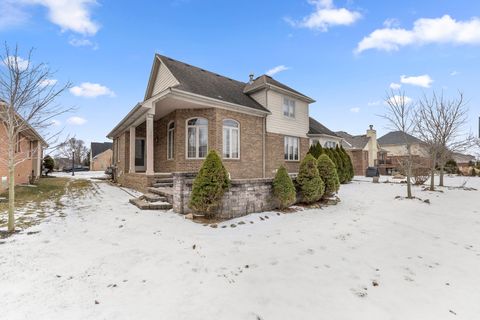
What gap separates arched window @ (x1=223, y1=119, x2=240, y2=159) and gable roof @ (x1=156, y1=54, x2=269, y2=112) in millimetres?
1253

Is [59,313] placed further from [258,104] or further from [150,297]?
[258,104]

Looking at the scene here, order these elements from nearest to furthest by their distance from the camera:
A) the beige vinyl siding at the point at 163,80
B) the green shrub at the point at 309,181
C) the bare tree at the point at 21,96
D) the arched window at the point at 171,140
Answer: the bare tree at the point at 21,96, the green shrub at the point at 309,181, the arched window at the point at 171,140, the beige vinyl siding at the point at 163,80

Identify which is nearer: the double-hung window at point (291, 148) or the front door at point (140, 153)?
the double-hung window at point (291, 148)

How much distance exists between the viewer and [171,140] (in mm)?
12672

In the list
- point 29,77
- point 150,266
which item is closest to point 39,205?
point 29,77

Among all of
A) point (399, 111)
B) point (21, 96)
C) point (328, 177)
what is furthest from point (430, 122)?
point (21, 96)

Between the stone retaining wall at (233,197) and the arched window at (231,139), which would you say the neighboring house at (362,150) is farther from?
the stone retaining wall at (233,197)

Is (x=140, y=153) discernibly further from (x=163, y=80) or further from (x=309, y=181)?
(x=309, y=181)

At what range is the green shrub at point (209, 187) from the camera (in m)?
6.29

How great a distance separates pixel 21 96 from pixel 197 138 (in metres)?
6.85

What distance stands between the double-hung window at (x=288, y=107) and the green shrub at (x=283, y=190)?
8.41 meters

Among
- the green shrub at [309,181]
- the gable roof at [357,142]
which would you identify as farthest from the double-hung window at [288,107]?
the gable roof at [357,142]

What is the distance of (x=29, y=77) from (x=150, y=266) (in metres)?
5.31

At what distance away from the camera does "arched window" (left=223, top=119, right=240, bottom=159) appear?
11.9m
